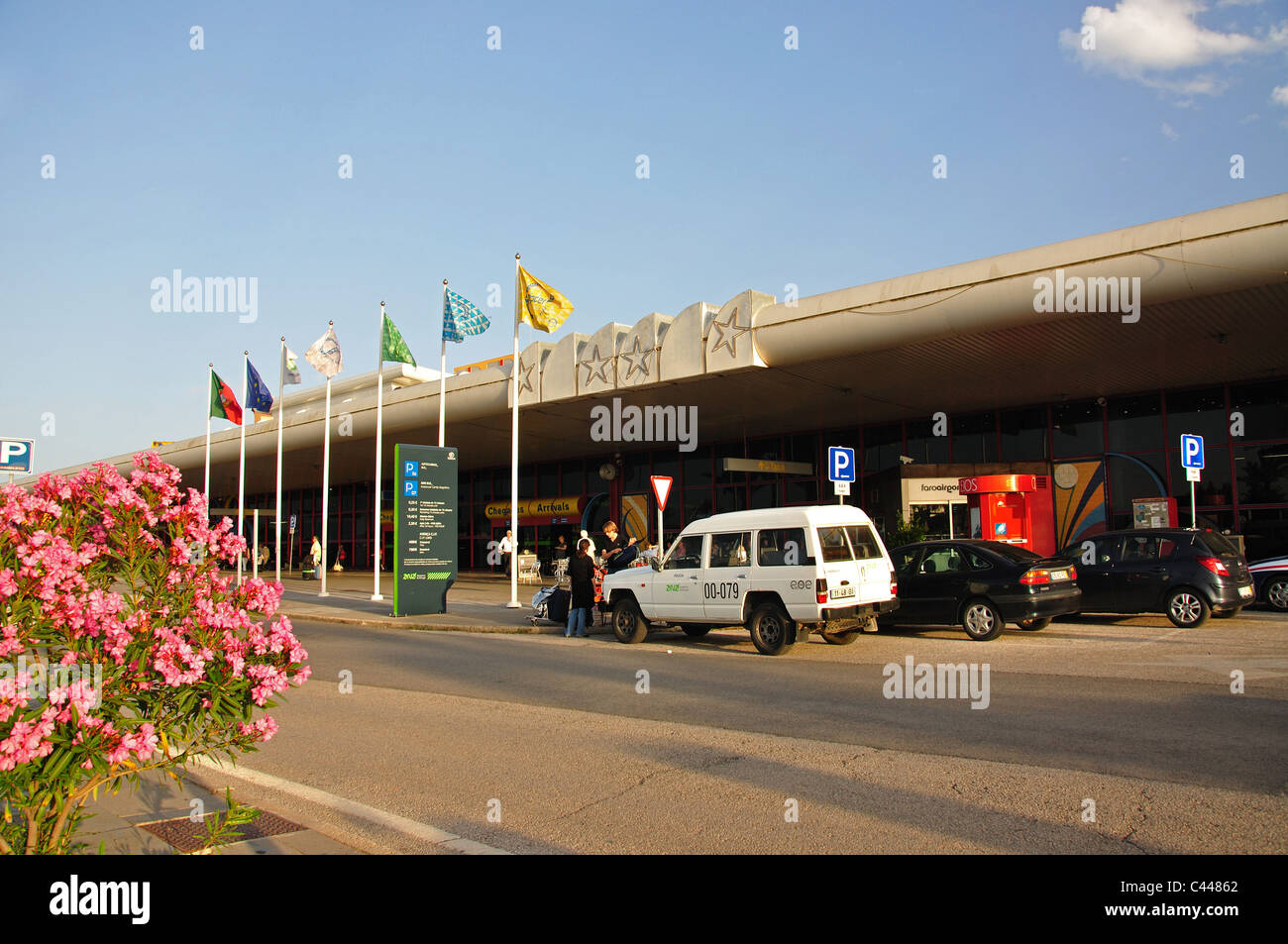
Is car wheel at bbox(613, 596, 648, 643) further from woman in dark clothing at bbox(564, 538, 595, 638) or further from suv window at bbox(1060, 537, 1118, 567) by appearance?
suv window at bbox(1060, 537, 1118, 567)

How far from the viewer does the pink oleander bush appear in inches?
148

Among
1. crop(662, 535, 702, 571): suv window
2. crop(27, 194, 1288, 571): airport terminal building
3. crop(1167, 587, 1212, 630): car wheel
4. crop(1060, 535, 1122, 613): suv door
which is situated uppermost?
crop(27, 194, 1288, 571): airport terminal building

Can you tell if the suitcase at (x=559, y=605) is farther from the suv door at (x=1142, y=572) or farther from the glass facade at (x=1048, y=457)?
the glass facade at (x=1048, y=457)

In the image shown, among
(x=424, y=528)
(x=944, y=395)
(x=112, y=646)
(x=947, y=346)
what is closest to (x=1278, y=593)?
(x=947, y=346)

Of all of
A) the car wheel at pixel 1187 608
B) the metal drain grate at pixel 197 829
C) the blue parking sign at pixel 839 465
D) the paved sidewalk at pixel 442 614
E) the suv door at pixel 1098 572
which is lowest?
Result: the paved sidewalk at pixel 442 614

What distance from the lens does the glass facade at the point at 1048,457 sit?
23219mm

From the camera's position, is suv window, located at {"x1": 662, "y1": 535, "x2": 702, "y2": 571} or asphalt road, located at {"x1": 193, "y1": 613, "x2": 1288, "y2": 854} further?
suv window, located at {"x1": 662, "y1": 535, "x2": 702, "y2": 571}

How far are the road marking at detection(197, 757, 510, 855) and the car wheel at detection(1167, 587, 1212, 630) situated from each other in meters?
13.6

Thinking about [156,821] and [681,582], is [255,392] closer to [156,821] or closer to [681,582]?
[681,582]

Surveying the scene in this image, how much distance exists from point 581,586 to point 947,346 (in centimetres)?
945

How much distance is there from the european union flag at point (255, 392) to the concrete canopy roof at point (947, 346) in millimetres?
3724

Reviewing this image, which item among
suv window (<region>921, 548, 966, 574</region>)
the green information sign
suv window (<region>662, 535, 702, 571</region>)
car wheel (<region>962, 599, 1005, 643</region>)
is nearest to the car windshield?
suv window (<region>921, 548, 966, 574</region>)

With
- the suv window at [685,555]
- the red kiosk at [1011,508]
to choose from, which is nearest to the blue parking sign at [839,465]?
the suv window at [685,555]

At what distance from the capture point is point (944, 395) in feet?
83.1
